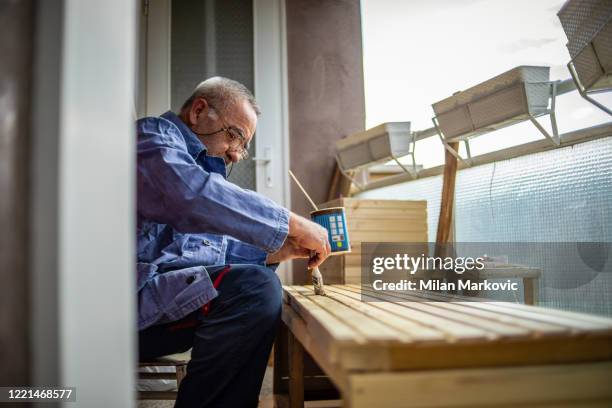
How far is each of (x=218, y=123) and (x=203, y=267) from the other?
55 centimetres

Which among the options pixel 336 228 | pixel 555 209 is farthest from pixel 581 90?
pixel 336 228

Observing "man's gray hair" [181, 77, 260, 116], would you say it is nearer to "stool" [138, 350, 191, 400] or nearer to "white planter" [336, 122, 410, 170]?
"stool" [138, 350, 191, 400]

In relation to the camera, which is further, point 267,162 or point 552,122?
point 267,162

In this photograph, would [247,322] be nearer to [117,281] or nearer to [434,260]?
[117,281]

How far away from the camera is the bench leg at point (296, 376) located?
53.9 inches

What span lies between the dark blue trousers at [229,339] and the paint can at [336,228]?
240 millimetres

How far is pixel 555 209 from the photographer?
6.25 ft

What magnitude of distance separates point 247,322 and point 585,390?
0.84 meters

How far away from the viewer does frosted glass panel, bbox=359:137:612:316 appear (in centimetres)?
173

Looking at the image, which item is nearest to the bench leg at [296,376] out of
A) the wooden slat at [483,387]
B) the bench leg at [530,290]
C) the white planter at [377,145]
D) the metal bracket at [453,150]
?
the wooden slat at [483,387]

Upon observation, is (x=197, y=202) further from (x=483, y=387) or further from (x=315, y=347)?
(x=483, y=387)

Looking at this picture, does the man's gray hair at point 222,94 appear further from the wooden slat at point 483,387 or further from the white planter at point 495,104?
the wooden slat at point 483,387

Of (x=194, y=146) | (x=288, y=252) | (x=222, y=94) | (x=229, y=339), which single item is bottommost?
(x=229, y=339)

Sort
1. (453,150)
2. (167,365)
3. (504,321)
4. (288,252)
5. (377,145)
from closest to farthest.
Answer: (504,321)
(167,365)
(288,252)
(453,150)
(377,145)
